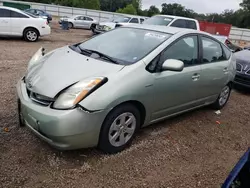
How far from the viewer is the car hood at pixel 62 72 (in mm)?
2863

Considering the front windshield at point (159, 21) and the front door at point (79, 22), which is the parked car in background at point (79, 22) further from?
the front windshield at point (159, 21)

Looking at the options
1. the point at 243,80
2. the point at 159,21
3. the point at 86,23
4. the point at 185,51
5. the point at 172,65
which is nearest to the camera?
the point at 172,65

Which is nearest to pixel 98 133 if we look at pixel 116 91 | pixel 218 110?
pixel 116 91

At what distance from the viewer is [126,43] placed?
3.76m

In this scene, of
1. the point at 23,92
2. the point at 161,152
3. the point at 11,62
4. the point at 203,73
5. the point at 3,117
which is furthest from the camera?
the point at 11,62

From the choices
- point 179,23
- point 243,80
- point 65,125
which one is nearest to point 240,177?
point 65,125

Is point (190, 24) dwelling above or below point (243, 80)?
above

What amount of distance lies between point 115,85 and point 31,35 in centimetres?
996

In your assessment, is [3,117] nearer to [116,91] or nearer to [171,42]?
[116,91]

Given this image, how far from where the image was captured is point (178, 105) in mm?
3912

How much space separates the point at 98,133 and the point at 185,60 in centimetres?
180

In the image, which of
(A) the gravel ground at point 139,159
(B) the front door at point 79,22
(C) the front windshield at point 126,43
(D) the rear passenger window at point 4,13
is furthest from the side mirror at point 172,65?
(B) the front door at point 79,22

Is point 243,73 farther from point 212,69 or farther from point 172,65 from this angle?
point 172,65

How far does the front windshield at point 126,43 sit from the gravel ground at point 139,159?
1.15 m
